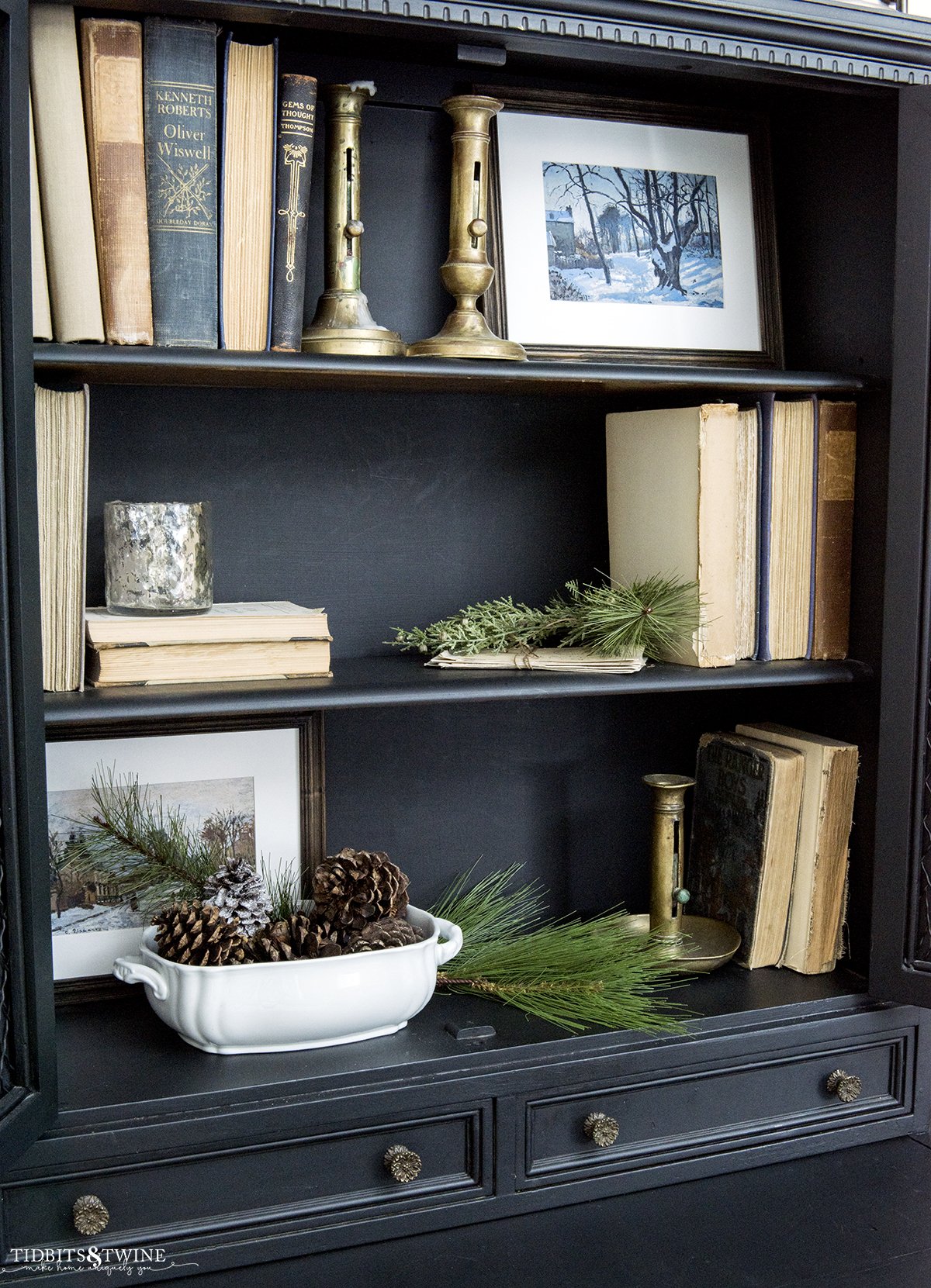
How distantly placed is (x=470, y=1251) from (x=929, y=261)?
1.18 meters

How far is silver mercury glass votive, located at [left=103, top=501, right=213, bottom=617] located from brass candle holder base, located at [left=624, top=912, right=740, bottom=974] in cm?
72

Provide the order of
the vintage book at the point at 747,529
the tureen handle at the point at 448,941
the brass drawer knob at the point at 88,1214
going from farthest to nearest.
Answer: the vintage book at the point at 747,529, the tureen handle at the point at 448,941, the brass drawer knob at the point at 88,1214

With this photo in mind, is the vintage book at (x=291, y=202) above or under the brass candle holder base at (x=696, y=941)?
above

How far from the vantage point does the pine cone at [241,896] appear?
1.30 m

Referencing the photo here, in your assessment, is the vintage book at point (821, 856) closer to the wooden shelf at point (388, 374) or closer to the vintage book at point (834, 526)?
the vintage book at point (834, 526)

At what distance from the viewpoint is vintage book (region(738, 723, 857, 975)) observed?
1.49m

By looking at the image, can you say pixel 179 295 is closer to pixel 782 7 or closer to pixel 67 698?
pixel 67 698

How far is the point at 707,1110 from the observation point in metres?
1.39

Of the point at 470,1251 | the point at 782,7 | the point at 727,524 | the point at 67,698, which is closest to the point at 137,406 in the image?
the point at 67,698

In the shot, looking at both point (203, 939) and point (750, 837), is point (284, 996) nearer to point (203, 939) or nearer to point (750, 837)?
point (203, 939)

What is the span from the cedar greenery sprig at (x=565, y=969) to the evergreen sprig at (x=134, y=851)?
0.33 m

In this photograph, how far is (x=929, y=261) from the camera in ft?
4.37

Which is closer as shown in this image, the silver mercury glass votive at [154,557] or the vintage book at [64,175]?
the vintage book at [64,175]

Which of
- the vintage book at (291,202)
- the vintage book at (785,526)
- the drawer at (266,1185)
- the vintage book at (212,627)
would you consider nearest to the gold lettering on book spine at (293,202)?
the vintage book at (291,202)
